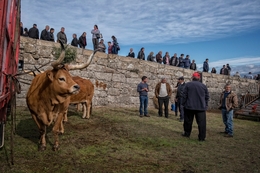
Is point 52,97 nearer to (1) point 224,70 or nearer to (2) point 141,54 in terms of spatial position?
(2) point 141,54

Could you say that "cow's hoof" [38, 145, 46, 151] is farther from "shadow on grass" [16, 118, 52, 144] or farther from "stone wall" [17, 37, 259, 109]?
"stone wall" [17, 37, 259, 109]

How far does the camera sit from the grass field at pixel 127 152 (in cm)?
376

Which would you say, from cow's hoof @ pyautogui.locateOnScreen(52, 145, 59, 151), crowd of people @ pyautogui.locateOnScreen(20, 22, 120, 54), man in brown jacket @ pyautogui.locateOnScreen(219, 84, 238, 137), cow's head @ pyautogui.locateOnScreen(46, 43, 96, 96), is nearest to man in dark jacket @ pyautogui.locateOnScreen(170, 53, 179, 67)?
crowd of people @ pyautogui.locateOnScreen(20, 22, 120, 54)

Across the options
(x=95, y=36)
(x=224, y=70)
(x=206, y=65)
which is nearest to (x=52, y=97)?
(x=95, y=36)

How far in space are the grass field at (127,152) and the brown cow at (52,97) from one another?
45 centimetres

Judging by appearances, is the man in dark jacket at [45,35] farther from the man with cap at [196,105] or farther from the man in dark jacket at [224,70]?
the man in dark jacket at [224,70]

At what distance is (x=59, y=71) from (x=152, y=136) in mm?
2951

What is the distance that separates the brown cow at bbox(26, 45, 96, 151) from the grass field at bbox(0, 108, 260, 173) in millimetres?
451

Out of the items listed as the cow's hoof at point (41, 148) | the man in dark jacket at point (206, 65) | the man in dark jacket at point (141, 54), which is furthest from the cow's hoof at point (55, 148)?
the man in dark jacket at point (206, 65)

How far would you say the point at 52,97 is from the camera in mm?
4449

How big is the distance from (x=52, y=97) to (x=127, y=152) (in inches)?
71.2

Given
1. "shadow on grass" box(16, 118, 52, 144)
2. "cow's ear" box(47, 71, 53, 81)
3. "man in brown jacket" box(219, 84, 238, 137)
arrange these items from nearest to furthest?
"cow's ear" box(47, 71, 53, 81) < "shadow on grass" box(16, 118, 52, 144) < "man in brown jacket" box(219, 84, 238, 137)

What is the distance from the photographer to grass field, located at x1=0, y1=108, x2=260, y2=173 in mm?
3756

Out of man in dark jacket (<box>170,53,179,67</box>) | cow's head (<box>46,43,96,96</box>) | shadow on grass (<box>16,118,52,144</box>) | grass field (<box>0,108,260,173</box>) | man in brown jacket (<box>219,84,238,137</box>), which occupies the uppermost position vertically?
man in dark jacket (<box>170,53,179,67</box>)
